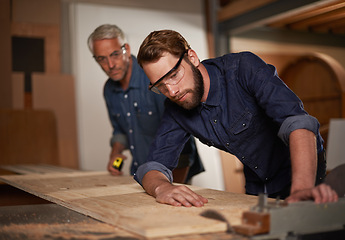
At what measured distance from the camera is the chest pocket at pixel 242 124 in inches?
73.3

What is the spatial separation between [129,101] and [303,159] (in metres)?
1.52

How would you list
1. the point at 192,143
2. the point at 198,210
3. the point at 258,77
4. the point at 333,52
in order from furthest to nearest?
1. the point at 333,52
2. the point at 192,143
3. the point at 258,77
4. the point at 198,210

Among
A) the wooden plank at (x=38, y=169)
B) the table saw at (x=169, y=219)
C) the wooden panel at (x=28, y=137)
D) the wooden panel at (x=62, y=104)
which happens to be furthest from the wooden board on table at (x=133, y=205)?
the wooden panel at (x=62, y=104)

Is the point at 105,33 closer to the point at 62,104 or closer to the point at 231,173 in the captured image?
the point at 62,104

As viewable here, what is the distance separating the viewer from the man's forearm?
1.39 m

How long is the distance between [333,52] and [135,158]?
3.24 m

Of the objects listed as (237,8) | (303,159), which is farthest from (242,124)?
(237,8)

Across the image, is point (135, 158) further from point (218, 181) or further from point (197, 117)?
point (218, 181)

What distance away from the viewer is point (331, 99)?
14.2 feet

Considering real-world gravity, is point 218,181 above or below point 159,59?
below

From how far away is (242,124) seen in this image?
1.88 meters

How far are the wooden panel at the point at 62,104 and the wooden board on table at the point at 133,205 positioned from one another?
87.4 inches

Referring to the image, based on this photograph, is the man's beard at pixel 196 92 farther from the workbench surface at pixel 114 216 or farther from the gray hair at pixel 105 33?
the gray hair at pixel 105 33

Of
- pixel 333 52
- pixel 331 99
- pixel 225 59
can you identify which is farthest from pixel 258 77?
pixel 333 52
